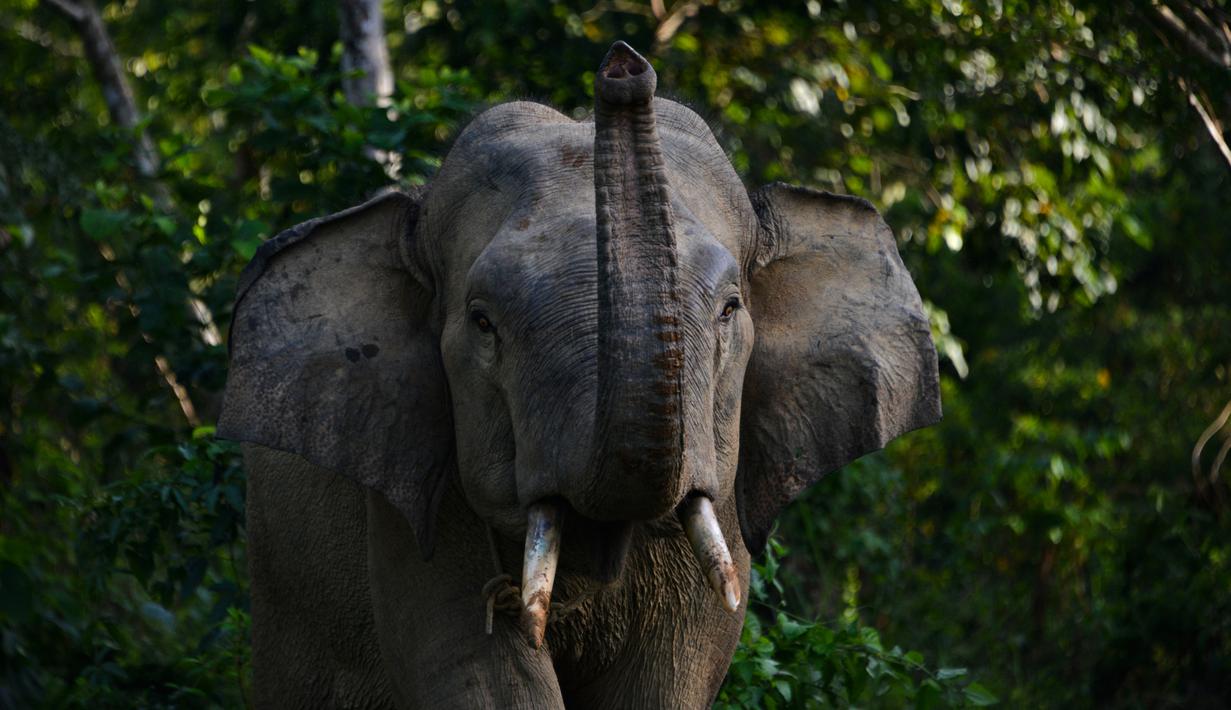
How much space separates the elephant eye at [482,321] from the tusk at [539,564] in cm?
38

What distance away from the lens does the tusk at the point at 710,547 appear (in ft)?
10.6

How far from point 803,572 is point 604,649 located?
458cm

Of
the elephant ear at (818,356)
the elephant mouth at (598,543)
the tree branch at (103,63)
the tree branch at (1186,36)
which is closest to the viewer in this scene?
the elephant mouth at (598,543)

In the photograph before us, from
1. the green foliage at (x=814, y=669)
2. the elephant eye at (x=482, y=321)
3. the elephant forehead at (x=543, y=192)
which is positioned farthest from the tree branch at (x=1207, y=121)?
the elephant eye at (x=482, y=321)

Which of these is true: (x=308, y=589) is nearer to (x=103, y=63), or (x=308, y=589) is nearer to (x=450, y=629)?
(x=450, y=629)

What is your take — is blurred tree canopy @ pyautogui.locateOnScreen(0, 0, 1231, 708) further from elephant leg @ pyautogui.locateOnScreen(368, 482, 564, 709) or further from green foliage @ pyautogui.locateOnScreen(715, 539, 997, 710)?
elephant leg @ pyautogui.locateOnScreen(368, 482, 564, 709)

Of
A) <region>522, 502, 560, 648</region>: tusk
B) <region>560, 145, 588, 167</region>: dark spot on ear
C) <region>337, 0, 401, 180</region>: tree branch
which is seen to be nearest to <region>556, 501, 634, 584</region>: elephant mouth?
<region>522, 502, 560, 648</region>: tusk

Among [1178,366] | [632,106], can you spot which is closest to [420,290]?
[632,106]

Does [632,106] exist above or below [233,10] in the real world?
above

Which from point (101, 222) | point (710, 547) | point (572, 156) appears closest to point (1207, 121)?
point (572, 156)

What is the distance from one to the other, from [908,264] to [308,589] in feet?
15.8

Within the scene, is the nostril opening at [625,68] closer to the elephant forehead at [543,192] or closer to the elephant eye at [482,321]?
the elephant forehead at [543,192]

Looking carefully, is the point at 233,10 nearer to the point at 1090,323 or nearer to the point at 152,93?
the point at 152,93

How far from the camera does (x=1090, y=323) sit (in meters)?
10.7
